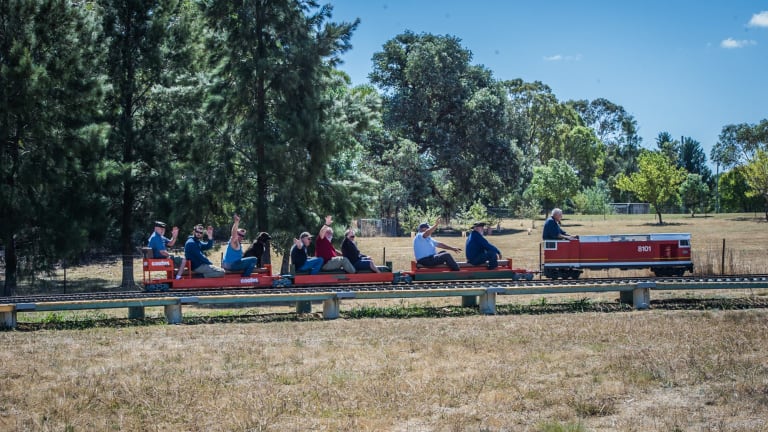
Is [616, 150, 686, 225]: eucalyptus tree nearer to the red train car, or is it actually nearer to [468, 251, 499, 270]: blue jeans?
[468, 251, 499, 270]: blue jeans

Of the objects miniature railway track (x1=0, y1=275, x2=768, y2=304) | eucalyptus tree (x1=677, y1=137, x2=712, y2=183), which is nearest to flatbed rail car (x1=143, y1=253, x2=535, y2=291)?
miniature railway track (x1=0, y1=275, x2=768, y2=304)

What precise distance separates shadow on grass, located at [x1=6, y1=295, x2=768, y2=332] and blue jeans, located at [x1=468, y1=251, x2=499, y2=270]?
1571mm

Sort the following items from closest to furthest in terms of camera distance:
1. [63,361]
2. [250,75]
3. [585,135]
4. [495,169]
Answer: [63,361], [250,75], [495,169], [585,135]

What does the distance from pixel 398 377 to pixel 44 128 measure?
17847mm

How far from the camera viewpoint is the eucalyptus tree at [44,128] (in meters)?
24.0

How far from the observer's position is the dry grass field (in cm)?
939

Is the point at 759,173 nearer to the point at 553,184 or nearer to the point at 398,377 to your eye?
the point at 553,184

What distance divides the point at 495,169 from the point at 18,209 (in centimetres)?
4799

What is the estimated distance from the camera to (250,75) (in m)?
26.2

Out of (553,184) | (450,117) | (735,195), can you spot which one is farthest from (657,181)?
(735,195)

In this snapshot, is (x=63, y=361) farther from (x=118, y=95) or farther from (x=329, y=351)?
(x=118, y=95)

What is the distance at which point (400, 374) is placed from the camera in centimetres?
1145

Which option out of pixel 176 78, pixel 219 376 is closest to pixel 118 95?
pixel 176 78

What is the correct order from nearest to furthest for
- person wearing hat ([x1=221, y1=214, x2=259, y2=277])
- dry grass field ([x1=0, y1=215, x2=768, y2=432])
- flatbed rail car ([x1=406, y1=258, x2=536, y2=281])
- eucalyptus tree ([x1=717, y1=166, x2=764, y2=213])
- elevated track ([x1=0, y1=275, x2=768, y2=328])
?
dry grass field ([x1=0, y1=215, x2=768, y2=432]) < elevated track ([x1=0, y1=275, x2=768, y2=328]) < person wearing hat ([x1=221, y1=214, x2=259, y2=277]) < flatbed rail car ([x1=406, y1=258, x2=536, y2=281]) < eucalyptus tree ([x1=717, y1=166, x2=764, y2=213])
